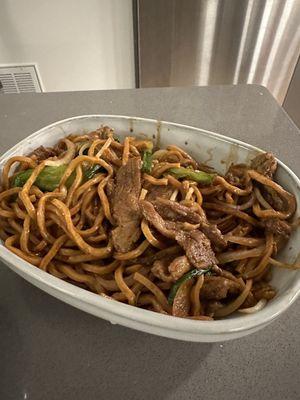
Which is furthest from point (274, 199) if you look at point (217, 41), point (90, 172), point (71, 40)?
point (71, 40)

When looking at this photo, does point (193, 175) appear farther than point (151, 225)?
Yes

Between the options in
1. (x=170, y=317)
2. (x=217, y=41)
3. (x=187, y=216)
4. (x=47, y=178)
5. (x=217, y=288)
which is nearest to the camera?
(x=170, y=317)

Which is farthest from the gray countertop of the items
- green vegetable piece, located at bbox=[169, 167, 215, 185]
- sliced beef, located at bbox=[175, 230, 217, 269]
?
green vegetable piece, located at bbox=[169, 167, 215, 185]

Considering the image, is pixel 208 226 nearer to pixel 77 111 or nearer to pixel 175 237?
pixel 175 237

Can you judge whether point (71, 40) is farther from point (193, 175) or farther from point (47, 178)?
point (193, 175)

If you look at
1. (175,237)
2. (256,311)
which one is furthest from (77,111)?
(256,311)

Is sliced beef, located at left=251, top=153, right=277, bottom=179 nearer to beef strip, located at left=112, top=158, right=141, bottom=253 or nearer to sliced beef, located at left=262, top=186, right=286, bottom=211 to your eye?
sliced beef, located at left=262, top=186, right=286, bottom=211
